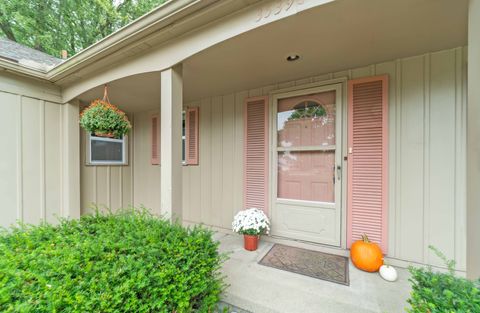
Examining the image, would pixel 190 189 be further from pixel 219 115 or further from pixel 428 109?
pixel 428 109

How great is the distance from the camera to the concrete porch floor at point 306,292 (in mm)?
1682

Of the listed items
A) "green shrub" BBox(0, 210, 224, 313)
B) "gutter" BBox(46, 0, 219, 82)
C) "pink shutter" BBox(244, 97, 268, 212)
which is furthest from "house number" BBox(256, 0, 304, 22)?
"green shrub" BBox(0, 210, 224, 313)

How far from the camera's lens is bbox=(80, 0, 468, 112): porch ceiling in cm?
149

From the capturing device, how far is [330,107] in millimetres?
2676

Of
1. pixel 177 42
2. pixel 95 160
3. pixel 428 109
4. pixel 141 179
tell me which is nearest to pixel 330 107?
pixel 428 109

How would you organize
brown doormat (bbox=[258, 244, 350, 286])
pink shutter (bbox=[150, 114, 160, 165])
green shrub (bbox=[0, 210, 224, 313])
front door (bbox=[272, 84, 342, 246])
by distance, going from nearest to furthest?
green shrub (bbox=[0, 210, 224, 313]), brown doormat (bbox=[258, 244, 350, 286]), front door (bbox=[272, 84, 342, 246]), pink shutter (bbox=[150, 114, 160, 165])

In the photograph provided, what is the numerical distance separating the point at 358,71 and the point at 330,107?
1.67 feet

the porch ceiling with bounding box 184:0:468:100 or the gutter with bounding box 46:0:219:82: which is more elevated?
the gutter with bounding box 46:0:219:82

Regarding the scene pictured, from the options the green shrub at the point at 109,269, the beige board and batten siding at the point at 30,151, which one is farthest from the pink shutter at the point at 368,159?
the beige board and batten siding at the point at 30,151

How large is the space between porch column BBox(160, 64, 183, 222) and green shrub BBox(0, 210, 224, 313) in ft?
1.07

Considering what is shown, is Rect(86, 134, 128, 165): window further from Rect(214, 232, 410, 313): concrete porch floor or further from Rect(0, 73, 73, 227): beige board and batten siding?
Rect(214, 232, 410, 313): concrete porch floor

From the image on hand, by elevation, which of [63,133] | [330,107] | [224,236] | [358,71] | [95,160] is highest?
[358,71]

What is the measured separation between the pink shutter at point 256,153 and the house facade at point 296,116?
0.8 inches

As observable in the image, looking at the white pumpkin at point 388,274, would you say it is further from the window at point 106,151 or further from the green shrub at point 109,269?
the window at point 106,151
